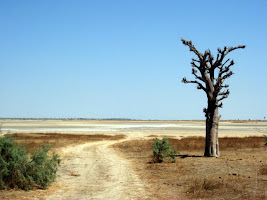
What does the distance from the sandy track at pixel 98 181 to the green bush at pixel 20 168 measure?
845 millimetres

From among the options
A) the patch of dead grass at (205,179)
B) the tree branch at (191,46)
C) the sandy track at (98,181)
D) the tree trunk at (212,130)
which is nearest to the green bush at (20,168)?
the sandy track at (98,181)

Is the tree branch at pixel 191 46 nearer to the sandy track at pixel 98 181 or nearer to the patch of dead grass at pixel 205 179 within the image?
the patch of dead grass at pixel 205 179

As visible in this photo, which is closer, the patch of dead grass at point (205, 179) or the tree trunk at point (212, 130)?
the patch of dead grass at point (205, 179)

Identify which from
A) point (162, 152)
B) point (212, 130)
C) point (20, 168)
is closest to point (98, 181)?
point (20, 168)

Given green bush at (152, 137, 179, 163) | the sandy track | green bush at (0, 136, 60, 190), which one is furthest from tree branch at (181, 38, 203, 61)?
green bush at (0, 136, 60, 190)

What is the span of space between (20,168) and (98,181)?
3.32 meters

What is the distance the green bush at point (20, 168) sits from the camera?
11227 mm

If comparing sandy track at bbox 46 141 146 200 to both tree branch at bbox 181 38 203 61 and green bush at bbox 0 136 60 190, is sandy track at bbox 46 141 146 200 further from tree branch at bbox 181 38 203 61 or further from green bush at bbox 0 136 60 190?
tree branch at bbox 181 38 203 61

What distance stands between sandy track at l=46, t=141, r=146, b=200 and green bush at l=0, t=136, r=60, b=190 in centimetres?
84

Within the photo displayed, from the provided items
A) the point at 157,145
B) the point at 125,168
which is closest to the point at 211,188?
the point at 125,168

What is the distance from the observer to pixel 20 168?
37.7ft

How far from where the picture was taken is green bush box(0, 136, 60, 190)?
11227 mm

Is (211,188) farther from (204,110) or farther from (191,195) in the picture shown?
(204,110)

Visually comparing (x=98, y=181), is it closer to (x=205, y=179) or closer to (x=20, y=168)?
(x=20, y=168)
